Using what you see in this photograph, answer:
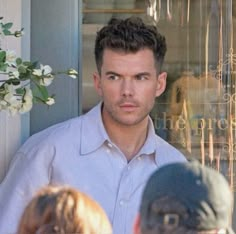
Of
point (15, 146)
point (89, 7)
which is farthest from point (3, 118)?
point (89, 7)

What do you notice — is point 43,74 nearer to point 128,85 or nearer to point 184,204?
point 128,85

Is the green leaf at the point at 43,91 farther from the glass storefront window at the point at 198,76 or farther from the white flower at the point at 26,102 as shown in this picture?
the glass storefront window at the point at 198,76

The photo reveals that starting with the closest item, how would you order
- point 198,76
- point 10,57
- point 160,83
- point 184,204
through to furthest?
point 184,204
point 10,57
point 160,83
point 198,76

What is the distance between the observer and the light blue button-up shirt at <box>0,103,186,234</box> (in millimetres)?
3281

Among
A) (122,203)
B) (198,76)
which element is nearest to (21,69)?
(122,203)

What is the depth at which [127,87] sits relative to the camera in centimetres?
334

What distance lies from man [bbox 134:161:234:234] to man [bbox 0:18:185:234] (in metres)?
1.45

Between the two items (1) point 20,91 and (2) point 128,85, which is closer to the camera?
(1) point 20,91

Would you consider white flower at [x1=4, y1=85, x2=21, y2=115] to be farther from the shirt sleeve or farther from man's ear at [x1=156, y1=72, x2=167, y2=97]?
man's ear at [x1=156, y1=72, x2=167, y2=97]

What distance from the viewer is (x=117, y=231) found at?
3.27 metres

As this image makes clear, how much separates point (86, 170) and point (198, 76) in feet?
3.64

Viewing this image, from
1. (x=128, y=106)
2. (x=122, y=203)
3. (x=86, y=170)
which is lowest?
(x=122, y=203)

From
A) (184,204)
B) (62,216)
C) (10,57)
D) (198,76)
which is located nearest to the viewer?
(184,204)

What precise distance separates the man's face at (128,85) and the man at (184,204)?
1.50 metres
